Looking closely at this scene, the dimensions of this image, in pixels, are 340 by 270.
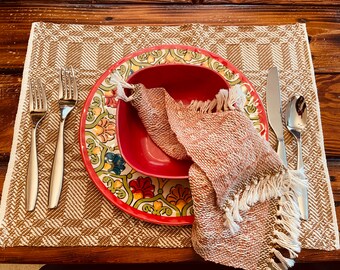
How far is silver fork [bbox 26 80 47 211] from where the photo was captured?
0.50 metres

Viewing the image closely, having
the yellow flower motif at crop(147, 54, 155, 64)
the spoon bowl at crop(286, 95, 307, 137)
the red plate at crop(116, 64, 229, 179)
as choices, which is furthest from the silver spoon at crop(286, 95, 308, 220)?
the yellow flower motif at crop(147, 54, 155, 64)

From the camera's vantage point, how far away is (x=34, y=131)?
0.54 m

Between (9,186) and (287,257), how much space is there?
1.30 feet

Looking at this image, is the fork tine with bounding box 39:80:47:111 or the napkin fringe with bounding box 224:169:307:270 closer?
the napkin fringe with bounding box 224:169:307:270

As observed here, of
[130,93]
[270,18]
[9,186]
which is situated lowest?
[9,186]

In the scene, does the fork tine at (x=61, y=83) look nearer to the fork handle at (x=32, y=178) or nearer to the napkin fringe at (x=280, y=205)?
the fork handle at (x=32, y=178)

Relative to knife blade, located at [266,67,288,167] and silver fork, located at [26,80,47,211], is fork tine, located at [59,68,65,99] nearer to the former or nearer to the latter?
silver fork, located at [26,80,47,211]

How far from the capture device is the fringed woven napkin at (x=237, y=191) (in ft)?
1.43

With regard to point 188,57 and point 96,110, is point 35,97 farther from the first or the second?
point 188,57

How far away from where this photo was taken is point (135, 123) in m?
0.53

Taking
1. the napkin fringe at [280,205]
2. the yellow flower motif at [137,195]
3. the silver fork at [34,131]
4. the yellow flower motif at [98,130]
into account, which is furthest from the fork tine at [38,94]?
the napkin fringe at [280,205]

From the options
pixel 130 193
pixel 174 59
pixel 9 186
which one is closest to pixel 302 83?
pixel 174 59

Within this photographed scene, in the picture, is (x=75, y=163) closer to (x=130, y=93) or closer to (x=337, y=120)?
(x=130, y=93)

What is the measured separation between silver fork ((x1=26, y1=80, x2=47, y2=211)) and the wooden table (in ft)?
0.11
